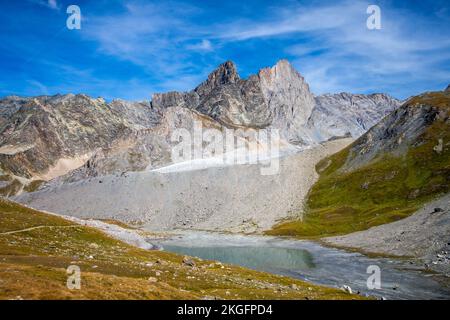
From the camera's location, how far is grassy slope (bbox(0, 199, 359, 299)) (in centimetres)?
3375

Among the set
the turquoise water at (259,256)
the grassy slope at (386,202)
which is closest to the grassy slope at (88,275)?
the turquoise water at (259,256)

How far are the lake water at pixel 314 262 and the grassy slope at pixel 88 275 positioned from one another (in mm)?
15577

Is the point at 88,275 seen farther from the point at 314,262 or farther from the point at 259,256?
the point at 259,256

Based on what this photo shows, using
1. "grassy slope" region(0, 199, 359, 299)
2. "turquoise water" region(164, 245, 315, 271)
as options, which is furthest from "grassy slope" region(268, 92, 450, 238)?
"grassy slope" region(0, 199, 359, 299)

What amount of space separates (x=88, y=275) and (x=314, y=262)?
75322 mm

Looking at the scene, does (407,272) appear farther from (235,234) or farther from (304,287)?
(235,234)

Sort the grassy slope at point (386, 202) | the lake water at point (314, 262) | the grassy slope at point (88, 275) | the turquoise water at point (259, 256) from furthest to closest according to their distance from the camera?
the grassy slope at point (386, 202), the turquoise water at point (259, 256), the lake water at point (314, 262), the grassy slope at point (88, 275)

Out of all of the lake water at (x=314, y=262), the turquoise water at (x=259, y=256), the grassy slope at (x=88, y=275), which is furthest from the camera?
the turquoise water at (x=259, y=256)

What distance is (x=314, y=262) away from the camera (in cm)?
10462

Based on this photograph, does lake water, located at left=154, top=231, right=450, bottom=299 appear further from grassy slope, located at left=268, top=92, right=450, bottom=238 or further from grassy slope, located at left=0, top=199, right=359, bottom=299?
grassy slope, located at left=268, top=92, right=450, bottom=238

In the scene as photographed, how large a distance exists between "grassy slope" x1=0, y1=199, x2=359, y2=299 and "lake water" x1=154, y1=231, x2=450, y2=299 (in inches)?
613

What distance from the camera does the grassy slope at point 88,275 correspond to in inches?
1329

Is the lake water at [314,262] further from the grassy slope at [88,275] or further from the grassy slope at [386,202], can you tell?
the grassy slope at [386,202]
